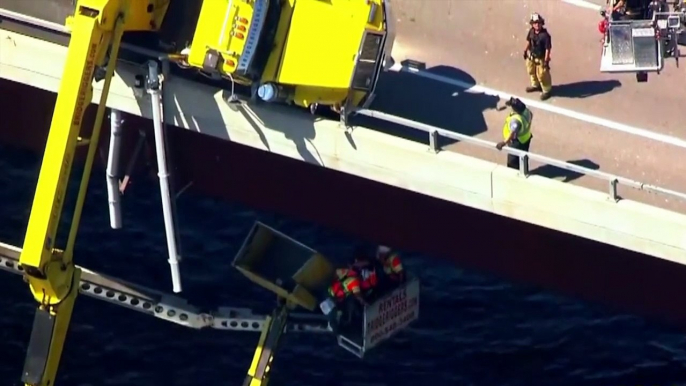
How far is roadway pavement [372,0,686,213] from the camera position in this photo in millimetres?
22891

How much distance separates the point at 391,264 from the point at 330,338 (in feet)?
15.0

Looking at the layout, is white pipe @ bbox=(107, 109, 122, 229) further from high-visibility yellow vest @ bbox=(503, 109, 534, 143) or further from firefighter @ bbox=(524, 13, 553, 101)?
firefighter @ bbox=(524, 13, 553, 101)

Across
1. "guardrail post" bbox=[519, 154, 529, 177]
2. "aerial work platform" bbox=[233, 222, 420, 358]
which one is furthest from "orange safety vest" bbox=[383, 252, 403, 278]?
"guardrail post" bbox=[519, 154, 529, 177]

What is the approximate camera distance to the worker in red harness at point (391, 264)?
23.2 meters

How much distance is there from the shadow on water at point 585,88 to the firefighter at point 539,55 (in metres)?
0.34

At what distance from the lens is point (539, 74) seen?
23.9 metres

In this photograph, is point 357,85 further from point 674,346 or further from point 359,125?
point 674,346

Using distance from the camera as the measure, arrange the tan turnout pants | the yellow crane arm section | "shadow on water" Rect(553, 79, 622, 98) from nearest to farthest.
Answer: the yellow crane arm section
the tan turnout pants
"shadow on water" Rect(553, 79, 622, 98)

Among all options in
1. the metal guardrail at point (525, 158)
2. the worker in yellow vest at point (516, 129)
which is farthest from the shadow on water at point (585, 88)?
the metal guardrail at point (525, 158)

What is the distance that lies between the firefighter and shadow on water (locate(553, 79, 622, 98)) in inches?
13.3

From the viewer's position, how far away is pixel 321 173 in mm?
24266

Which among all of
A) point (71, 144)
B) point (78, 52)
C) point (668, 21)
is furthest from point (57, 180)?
point (668, 21)

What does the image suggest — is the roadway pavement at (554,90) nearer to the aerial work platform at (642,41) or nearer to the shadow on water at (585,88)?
the shadow on water at (585,88)

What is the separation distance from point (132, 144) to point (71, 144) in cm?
510
